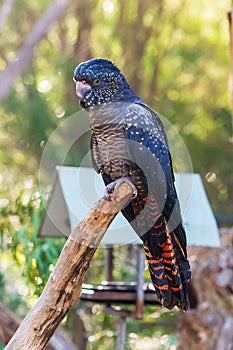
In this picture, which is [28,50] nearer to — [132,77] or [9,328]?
[132,77]

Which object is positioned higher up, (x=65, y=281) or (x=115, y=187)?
(x=115, y=187)

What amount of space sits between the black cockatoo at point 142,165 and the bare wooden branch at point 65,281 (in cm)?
17

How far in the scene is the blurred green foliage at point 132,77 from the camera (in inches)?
185

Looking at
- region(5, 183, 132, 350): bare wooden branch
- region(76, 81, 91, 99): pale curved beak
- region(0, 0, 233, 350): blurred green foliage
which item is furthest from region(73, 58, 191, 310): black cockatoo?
region(0, 0, 233, 350): blurred green foliage

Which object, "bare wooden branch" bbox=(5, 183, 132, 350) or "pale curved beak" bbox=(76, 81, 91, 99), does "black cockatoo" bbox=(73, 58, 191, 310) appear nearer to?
"pale curved beak" bbox=(76, 81, 91, 99)

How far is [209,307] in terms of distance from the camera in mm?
3826

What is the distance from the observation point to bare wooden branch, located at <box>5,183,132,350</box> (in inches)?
74.4

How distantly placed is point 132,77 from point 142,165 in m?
3.13

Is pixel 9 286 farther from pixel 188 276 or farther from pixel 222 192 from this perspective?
pixel 188 276

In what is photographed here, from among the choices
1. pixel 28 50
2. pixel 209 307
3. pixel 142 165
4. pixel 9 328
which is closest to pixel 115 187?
pixel 142 165

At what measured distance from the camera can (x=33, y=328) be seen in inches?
75.2

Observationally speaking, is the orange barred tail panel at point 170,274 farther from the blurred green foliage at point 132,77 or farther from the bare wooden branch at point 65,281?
the blurred green foliage at point 132,77

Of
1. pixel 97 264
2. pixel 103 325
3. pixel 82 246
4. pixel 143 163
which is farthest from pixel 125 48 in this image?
pixel 82 246

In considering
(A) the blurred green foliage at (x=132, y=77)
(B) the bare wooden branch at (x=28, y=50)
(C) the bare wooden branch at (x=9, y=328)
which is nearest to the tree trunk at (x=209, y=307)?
(A) the blurred green foliage at (x=132, y=77)
